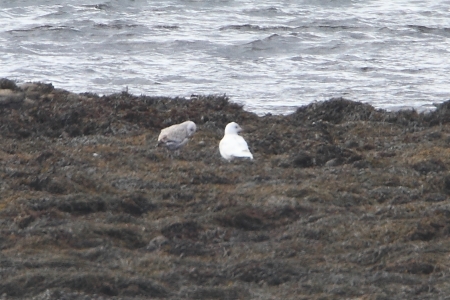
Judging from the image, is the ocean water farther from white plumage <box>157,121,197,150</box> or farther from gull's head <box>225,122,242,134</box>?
white plumage <box>157,121,197,150</box>

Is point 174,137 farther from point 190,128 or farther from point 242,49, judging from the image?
point 242,49

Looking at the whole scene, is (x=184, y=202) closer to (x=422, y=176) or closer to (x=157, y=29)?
(x=422, y=176)

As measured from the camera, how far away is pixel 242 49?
15938mm

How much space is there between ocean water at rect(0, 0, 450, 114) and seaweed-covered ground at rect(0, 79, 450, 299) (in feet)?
9.90

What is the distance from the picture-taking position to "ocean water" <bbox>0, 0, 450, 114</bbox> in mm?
12695

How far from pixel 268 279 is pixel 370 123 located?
15.4 feet

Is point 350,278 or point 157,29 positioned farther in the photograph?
point 157,29

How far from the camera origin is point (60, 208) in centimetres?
545

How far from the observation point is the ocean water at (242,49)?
12695mm

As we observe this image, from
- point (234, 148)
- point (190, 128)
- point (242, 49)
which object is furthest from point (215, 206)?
point (242, 49)

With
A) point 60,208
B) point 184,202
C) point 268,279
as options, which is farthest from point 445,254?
point 60,208

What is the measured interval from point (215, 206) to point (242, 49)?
10473 millimetres

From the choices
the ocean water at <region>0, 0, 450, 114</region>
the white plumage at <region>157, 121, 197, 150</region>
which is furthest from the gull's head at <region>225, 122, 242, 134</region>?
the ocean water at <region>0, 0, 450, 114</region>

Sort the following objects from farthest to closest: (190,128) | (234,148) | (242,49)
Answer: (242,49)
(190,128)
(234,148)
